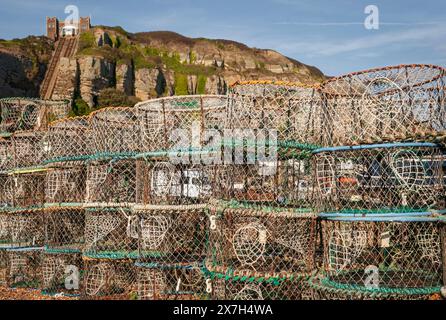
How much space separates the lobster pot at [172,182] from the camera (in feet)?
23.2

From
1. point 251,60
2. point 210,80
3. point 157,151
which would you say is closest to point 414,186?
point 157,151

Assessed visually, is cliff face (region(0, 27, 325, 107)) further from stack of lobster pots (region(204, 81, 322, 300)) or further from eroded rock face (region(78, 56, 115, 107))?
stack of lobster pots (region(204, 81, 322, 300))

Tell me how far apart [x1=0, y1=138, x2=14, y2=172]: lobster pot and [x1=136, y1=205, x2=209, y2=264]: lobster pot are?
147 inches

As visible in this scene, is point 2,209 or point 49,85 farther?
point 49,85

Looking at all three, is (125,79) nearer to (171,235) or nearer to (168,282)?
(171,235)

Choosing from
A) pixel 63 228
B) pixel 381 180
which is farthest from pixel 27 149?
pixel 381 180

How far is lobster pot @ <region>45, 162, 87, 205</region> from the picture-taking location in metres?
8.15

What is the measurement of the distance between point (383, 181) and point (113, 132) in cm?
410

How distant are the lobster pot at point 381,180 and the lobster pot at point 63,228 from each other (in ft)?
14.1

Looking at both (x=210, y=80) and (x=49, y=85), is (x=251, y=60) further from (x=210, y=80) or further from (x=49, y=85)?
(x=49, y=85)

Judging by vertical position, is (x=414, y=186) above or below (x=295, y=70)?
below

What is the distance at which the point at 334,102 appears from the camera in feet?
19.1
